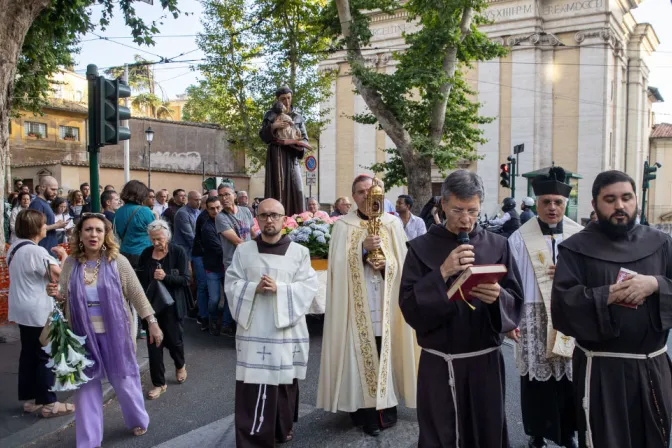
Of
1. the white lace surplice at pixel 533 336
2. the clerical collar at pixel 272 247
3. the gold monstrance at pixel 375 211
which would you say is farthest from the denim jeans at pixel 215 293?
the white lace surplice at pixel 533 336

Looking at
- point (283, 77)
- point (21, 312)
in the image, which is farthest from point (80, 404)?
point (283, 77)

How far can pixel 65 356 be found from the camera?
4.39 meters

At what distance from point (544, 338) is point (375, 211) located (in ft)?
5.48

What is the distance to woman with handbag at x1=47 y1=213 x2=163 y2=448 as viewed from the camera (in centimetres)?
459

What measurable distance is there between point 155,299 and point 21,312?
46.2 inches

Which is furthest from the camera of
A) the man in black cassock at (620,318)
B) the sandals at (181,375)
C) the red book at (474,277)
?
the sandals at (181,375)

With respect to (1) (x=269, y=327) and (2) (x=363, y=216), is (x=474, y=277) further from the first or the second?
(2) (x=363, y=216)

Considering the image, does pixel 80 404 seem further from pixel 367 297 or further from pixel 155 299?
pixel 367 297

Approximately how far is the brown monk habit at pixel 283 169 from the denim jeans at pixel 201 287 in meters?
1.41

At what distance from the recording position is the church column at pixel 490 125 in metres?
30.3

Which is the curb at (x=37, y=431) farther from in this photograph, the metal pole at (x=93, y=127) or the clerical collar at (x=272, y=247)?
the clerical collar at (x=272, y=247)

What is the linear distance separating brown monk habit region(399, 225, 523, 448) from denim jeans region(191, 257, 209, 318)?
570cm

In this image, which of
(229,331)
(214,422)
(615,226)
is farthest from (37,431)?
(615,226)

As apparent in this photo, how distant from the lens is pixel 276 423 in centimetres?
464
